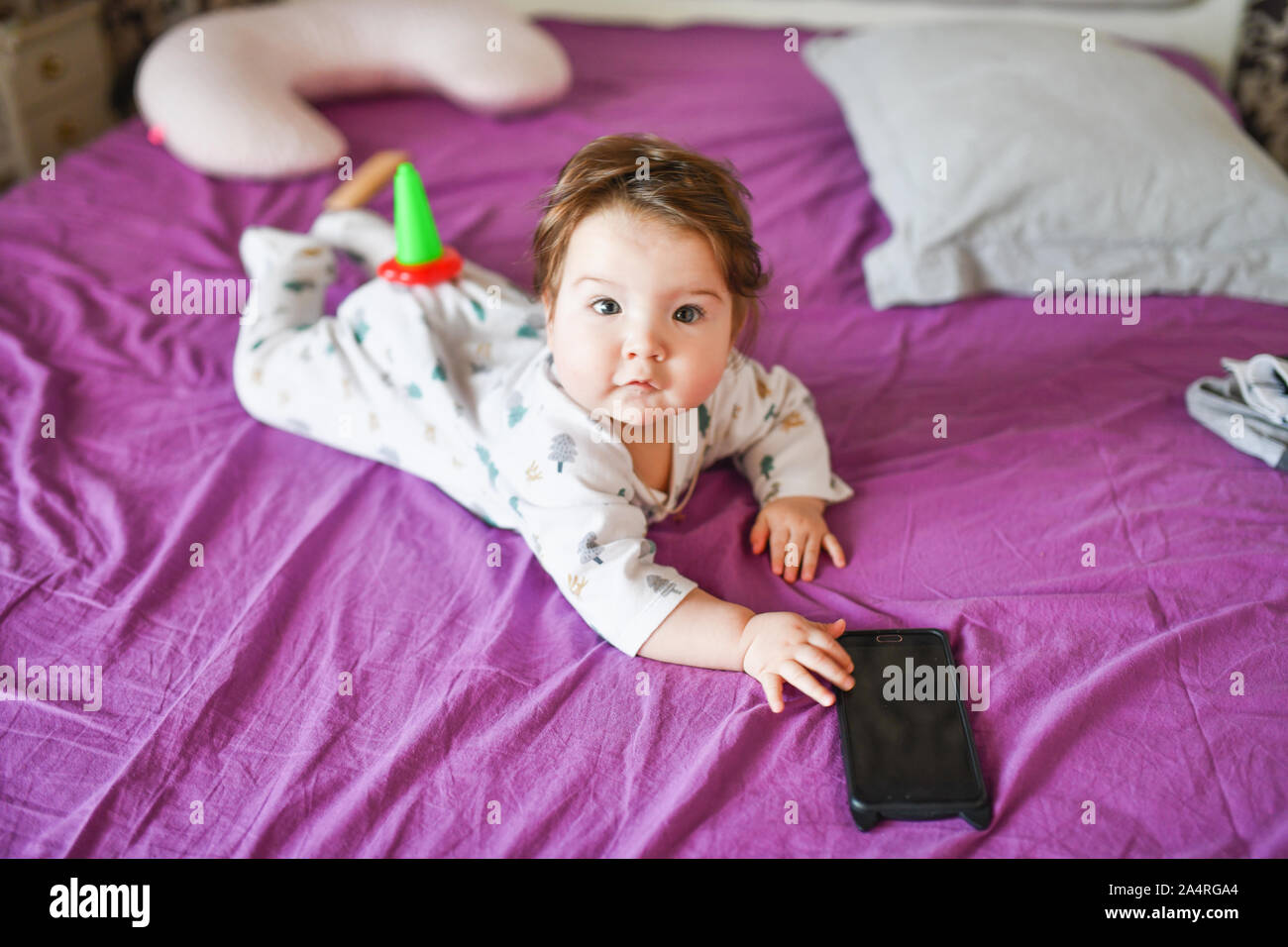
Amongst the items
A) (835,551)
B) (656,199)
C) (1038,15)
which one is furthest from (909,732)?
(1038,15)

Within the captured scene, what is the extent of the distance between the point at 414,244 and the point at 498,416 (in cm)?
32

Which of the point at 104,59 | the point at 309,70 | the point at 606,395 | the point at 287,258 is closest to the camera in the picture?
the point at 606,395

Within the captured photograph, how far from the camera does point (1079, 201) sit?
1.45 metres

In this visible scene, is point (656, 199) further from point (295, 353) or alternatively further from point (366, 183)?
point (366, 183)

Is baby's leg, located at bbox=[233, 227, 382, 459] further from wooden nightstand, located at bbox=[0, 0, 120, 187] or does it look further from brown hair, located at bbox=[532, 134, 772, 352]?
wooden nightstand, located at bbox=[0, 0, 120, 187]

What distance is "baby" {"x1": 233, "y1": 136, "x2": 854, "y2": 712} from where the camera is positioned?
3.12 feet

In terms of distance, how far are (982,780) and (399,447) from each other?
2.38ft

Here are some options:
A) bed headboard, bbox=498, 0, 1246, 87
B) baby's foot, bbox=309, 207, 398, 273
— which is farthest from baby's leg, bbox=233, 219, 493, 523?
bed headboard, bbox=498, 0, 1246, 87

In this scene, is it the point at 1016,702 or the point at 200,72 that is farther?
the point at 200,72

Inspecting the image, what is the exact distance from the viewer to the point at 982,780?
853 millimetres

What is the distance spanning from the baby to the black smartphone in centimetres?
3

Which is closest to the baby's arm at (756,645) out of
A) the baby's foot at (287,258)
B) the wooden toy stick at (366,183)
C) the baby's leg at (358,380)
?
the baby's leg at (358,380)
